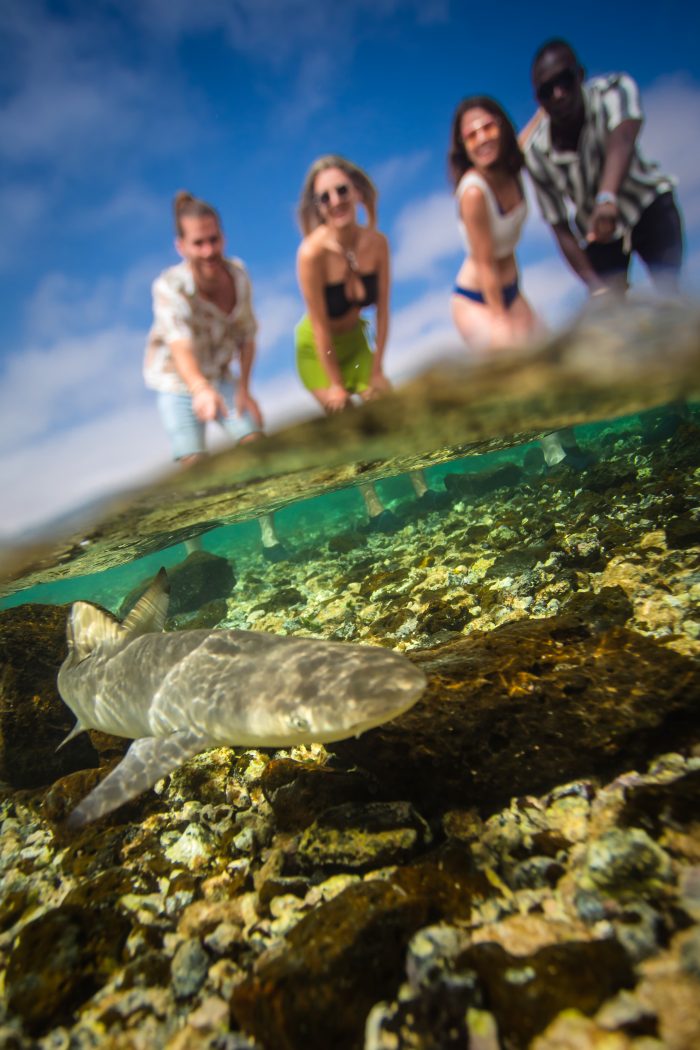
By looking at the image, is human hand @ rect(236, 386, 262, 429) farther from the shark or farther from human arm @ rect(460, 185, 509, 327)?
human arm @ rect(460, 185, 509, 327)

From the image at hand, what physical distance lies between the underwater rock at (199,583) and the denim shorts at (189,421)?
10566 millimetres

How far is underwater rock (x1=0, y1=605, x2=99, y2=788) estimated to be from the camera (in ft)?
21.6

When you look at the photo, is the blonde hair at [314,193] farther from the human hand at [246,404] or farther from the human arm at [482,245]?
the human hand at [246,404]

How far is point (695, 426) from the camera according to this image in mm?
13375

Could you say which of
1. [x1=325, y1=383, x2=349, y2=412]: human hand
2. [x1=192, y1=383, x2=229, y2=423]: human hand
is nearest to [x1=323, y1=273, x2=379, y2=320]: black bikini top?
[x1=325, y1=383, x2=349, y2=412]: human hand

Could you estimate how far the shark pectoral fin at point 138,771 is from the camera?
3.79 m

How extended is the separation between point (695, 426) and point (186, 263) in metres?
15.0

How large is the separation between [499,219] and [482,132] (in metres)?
0.83

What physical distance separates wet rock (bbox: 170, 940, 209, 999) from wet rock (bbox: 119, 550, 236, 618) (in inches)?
548

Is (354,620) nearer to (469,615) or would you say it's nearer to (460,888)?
(469,615)

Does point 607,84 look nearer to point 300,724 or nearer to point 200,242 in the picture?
point 200,242

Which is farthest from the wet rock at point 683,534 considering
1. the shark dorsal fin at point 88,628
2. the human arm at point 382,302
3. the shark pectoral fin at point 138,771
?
the shark dorsal fin at point 88,628

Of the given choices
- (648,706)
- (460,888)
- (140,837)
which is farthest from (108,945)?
(648,706)

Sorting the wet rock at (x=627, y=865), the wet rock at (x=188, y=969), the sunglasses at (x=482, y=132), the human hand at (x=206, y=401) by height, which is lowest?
the wet rock at (x=188, y=969)
